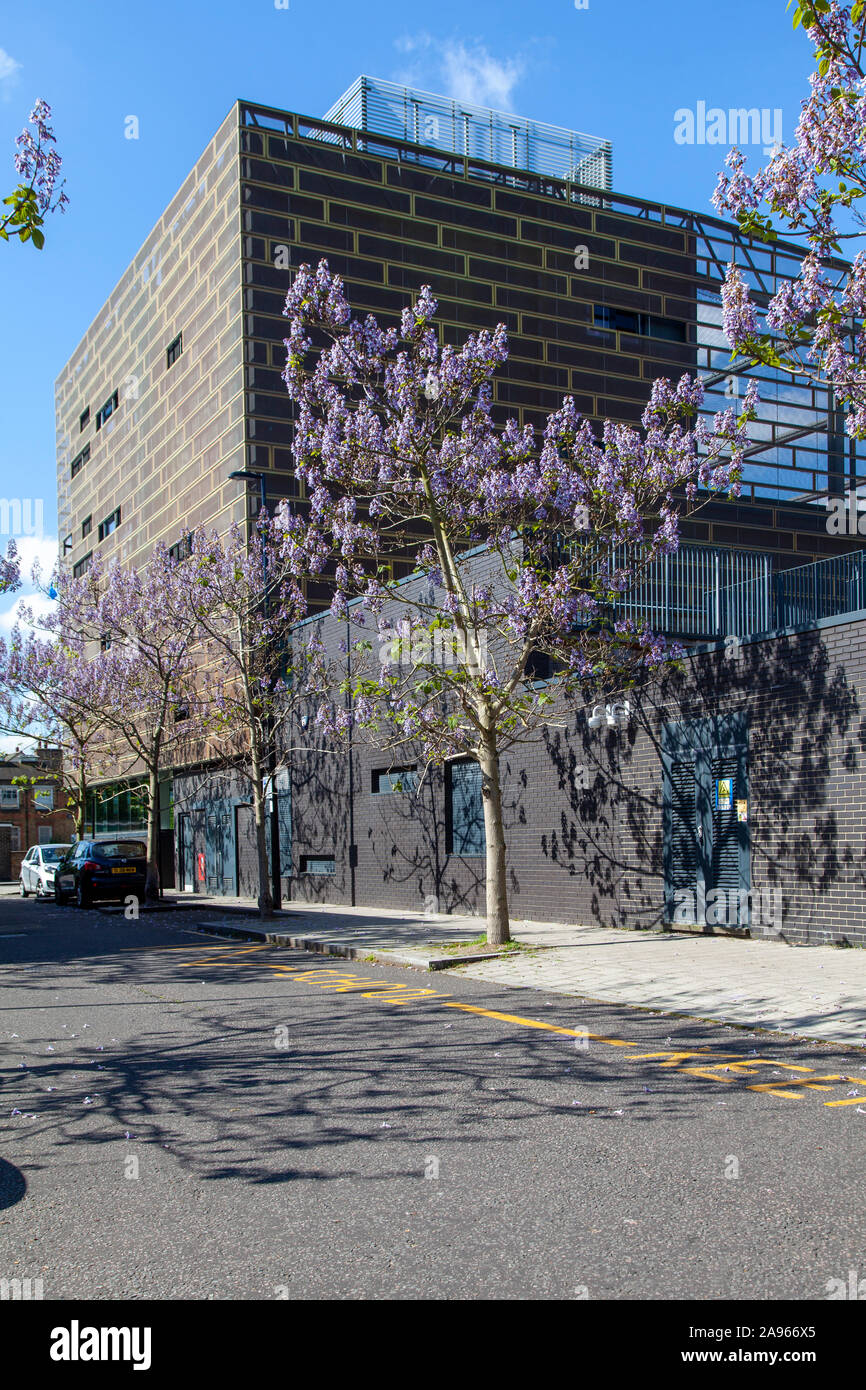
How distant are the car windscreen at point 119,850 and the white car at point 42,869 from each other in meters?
7.71

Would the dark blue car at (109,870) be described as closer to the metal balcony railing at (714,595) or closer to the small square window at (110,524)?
the metal balcony railing at (714,595)

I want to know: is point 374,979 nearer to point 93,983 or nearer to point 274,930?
point 93,983

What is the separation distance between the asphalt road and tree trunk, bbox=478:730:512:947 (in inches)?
166

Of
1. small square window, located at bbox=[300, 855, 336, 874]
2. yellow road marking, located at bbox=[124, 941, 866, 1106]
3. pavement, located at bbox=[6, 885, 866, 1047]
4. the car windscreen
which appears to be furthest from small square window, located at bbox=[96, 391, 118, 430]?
yellow road marking, located at bbox=[124, 941, 866, 1106]

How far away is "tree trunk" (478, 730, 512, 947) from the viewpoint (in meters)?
14.1

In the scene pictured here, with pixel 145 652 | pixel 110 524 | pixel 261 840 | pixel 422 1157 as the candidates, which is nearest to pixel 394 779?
pixel 261 840

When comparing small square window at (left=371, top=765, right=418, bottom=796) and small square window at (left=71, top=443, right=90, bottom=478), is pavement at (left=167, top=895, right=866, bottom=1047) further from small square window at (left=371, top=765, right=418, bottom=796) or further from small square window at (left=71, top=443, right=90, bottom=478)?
small square window at (left=71, top=443, right=90, bottom=478)

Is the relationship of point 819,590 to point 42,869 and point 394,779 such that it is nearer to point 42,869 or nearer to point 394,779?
point 394,779

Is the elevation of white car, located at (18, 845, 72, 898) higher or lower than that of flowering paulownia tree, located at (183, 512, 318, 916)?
lower

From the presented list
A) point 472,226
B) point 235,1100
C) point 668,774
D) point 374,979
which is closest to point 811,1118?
point 235,1100

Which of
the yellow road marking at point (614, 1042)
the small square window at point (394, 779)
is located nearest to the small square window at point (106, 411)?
the small square window at point (394, 779)

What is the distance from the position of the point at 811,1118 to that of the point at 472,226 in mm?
36108

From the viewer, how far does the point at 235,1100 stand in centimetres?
661

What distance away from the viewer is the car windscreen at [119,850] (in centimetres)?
2739
